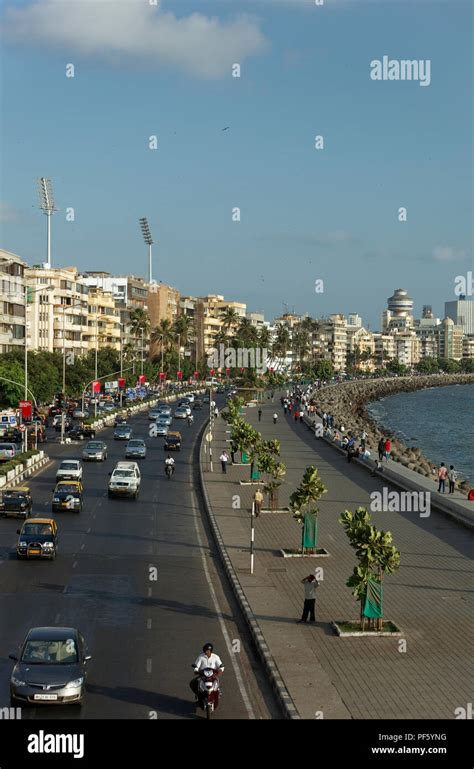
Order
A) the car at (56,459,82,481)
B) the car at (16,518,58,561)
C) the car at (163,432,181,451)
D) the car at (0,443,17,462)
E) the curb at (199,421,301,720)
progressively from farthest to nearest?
the car at (163,432,181,451), the car at (0,443,17,462), the car at (56,459,82,481), the car at (16,518,58,561), the curb at (199,421,301,720)

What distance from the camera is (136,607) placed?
964 inches

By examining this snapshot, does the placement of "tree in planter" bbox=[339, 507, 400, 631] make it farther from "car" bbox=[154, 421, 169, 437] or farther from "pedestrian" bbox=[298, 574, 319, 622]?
"car" bbox=[154, 421, 169, 437]

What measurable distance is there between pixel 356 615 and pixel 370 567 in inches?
53.4

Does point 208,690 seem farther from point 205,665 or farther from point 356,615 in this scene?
point 356,615

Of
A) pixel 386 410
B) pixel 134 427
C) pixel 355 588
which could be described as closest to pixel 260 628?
pixel 355 588

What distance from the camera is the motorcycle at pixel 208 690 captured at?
16.5 meters

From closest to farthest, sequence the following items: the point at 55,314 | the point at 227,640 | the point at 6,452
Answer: the point at 227,640, the point at 6,452, the point at 55,314

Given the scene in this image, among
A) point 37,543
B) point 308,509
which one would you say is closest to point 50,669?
point 37,543

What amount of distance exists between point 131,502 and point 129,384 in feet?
330

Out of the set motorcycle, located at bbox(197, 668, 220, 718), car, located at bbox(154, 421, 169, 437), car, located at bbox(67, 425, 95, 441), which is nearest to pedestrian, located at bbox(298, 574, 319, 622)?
motorcycle, located at bbox(197, 668, 220, 718)

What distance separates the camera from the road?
17547mm

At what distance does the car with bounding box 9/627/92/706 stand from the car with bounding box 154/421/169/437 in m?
63.9

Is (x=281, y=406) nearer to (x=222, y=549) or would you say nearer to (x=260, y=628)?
(x=222, y=549)

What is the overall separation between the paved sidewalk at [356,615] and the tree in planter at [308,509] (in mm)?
786
